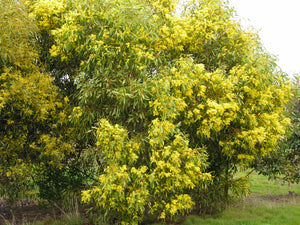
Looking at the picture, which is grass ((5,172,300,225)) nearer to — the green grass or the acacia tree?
the acacia tree

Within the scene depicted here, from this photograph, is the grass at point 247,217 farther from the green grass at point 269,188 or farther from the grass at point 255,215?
the green grass at point 269,188

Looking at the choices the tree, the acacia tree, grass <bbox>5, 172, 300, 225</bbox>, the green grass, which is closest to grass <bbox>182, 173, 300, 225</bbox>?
grass <bbox>5, 172, 300, 225</bbox>

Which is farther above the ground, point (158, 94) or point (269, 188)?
point (158, 94)

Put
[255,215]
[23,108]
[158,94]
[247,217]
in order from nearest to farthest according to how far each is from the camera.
→ [158,94] → [23,108] → [247,217] → [255,215]

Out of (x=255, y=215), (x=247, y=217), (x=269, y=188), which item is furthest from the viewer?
(x=269, y=188)

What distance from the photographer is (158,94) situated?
18.2 ft

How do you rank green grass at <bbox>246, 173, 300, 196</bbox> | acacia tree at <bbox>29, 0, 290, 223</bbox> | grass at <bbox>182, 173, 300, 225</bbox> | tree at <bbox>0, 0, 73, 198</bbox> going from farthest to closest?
green grass at <bbox>246, 173, 300, 196</bbox>
grass at <bbox>182, 173, 300, 225</bbox>
tree at <bbox>0, 0, 73, 198</bbox>
acacia tree at <bbox>29, 0, 290, 223</bbox>

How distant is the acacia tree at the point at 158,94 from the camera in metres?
5.54

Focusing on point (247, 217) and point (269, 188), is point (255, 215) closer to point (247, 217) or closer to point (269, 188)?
point (247, 217)

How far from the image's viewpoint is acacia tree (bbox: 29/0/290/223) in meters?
5.54

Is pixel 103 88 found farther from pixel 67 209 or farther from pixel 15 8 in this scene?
pixel 67 209

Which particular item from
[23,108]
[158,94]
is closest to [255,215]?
[158,94]

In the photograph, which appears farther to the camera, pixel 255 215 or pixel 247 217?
pixel 255 215

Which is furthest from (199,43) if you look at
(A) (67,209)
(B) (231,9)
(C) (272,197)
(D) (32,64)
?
(C) (272,197)
